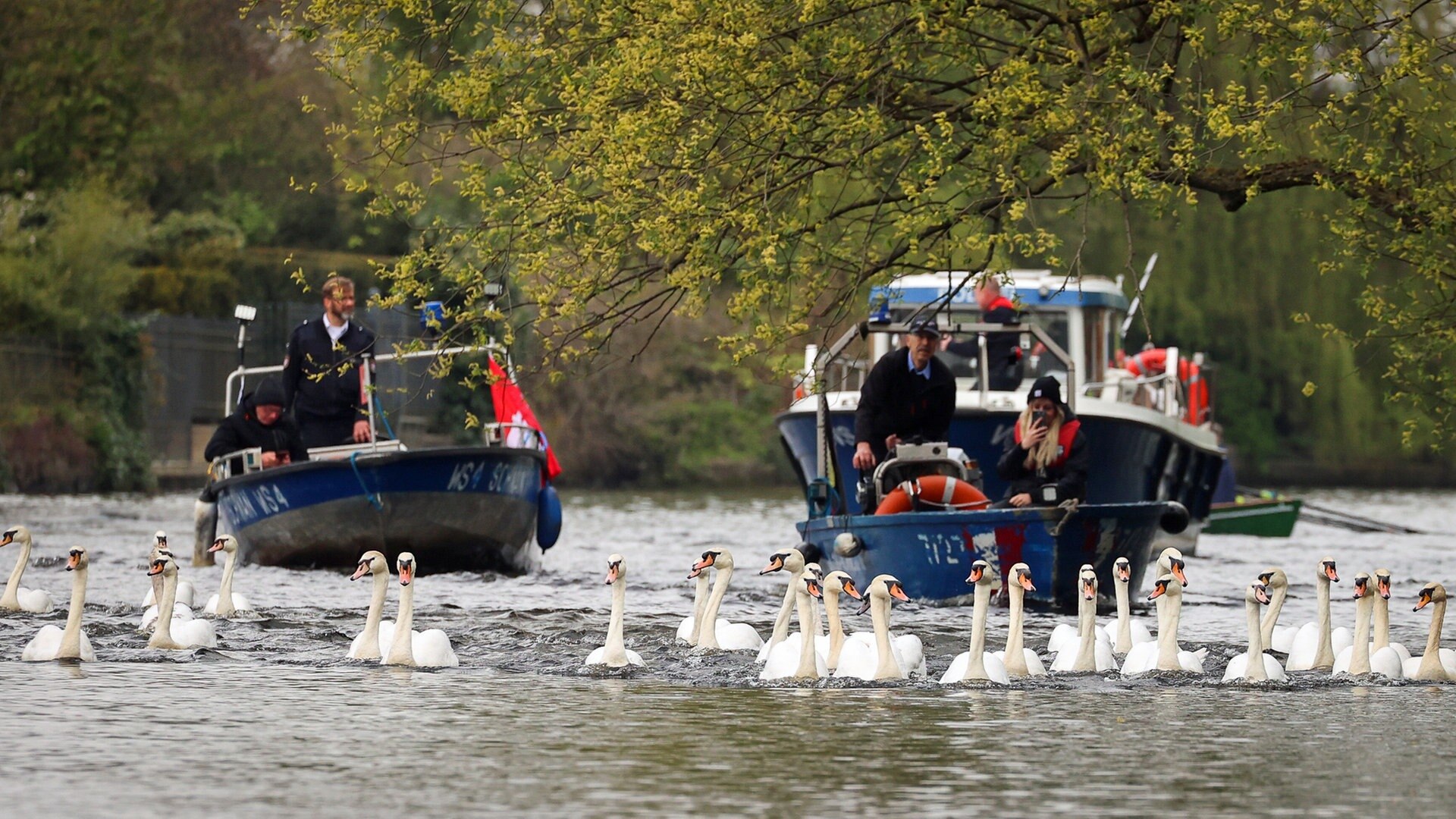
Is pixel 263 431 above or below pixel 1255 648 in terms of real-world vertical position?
above

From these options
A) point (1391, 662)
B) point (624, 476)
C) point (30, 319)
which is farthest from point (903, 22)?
point (624, 476)

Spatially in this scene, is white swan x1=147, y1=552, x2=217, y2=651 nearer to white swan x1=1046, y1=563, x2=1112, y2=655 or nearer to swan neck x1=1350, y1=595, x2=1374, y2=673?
white swan x1=1046, y1=563, x2=1112, y2=655

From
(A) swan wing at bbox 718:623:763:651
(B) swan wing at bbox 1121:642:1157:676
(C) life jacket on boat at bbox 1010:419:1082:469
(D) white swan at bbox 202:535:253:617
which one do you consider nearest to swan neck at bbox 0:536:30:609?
(D) white swan at bbox 202:535:253:617

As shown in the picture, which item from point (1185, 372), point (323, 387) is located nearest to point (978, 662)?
point (323, 387)

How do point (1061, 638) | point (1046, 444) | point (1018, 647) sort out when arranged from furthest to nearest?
point (1046, 444) → point (1061, 638) → point (1018, 647)

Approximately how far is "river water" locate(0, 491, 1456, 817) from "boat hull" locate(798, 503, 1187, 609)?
265 millimetres

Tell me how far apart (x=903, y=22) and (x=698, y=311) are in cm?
220

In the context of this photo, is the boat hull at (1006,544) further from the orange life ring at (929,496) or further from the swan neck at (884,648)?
the swan neck at (884,648)

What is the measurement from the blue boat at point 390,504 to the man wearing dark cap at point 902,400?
350cm

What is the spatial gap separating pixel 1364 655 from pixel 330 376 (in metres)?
9.40

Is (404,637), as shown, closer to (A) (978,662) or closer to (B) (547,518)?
(A) (978,662)

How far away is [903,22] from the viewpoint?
Answer: 14.0 metres

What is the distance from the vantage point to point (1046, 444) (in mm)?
16406

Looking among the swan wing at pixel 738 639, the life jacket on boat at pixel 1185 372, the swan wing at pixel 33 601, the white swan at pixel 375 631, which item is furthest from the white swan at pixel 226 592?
the life jacket on boat at pixel 1185 372
